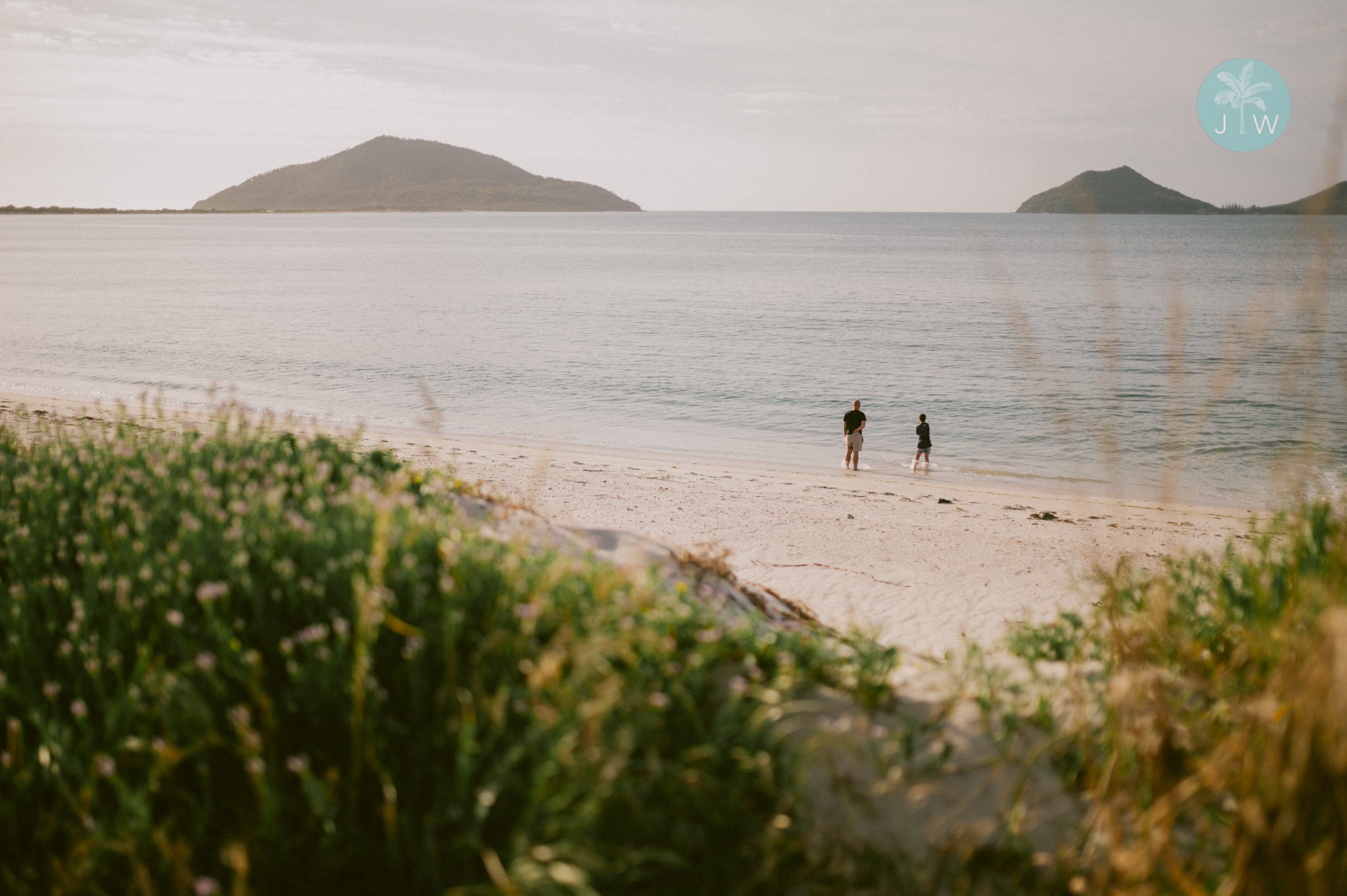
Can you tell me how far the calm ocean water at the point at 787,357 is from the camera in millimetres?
7445

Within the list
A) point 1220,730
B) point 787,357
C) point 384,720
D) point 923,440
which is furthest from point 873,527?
point 787,357

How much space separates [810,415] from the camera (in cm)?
2609

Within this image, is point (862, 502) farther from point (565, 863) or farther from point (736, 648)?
point (565, 863)

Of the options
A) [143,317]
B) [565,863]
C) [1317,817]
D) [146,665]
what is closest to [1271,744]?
[1317,817]

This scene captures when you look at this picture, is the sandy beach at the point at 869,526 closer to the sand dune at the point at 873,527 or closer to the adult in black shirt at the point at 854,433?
→ the sand dune at the point at 873,527

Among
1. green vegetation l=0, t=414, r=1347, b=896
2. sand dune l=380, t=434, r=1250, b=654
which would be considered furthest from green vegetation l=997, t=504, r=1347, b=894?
sand dune l=380, t=434, r=1250, b=654

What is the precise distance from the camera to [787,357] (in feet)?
118

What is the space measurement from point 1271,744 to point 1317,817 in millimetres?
Answer: 290

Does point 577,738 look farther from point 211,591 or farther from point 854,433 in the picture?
point 854,433

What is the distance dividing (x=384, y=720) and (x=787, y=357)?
34.2m

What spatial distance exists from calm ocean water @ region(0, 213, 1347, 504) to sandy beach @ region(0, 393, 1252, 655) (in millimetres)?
1735

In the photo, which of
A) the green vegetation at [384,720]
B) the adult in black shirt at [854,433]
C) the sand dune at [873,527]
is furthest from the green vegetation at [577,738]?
the adult in black shirt at [854,433]

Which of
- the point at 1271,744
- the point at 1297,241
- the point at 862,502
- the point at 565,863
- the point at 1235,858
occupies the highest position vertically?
the point at 1297,241

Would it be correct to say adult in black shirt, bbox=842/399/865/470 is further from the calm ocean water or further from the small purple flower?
the small purple flower
